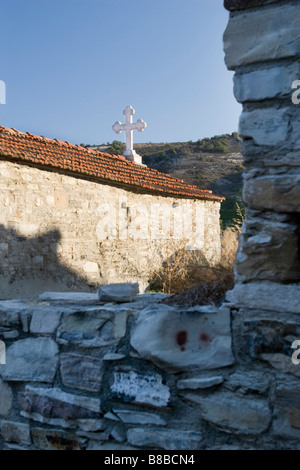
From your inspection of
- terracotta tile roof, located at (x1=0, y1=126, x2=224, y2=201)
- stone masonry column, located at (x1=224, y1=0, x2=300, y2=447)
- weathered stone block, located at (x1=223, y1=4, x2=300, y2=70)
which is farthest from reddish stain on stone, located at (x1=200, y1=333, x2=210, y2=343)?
terracotta tile roof, located at (x1=0, y1=126, x2=224, y2=201)

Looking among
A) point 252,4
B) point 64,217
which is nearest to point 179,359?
point 252,4

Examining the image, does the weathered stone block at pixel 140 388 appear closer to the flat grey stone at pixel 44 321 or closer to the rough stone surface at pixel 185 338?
the rough stone surface at pixel 185 338

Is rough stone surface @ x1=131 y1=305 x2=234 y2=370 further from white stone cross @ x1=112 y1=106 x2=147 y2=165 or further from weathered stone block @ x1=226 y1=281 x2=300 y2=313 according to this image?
white stone cross @ x1=112 y1=106 x2=147 y2=165

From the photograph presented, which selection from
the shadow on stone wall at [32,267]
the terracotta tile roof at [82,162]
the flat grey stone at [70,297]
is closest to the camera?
the flat grey stone at [70,297]

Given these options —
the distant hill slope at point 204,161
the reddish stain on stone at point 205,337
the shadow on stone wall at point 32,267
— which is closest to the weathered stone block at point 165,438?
the reddish stain on stone at point 205,337

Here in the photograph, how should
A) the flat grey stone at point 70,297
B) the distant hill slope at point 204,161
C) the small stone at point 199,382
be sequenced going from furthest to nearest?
the distant hill slope at point 204,161 < the flat grey stone at point 70,297 < the small stone at point 199,382

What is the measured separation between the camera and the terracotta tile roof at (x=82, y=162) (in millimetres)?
6559

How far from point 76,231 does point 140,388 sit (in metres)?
5.99

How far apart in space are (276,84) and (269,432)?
1.25 meters

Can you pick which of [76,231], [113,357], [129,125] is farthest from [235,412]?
[129,125]

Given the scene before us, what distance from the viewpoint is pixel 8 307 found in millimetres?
1928

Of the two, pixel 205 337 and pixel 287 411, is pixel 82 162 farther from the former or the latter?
pixel 287 411

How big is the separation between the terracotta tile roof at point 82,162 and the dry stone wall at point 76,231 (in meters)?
0.18

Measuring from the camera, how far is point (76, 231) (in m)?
7.43
